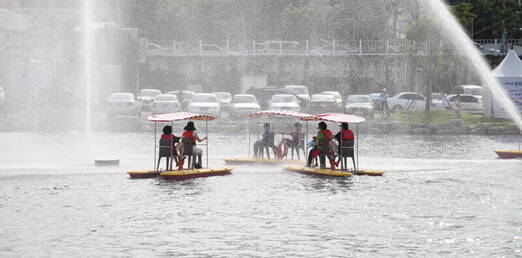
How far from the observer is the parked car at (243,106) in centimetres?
7688

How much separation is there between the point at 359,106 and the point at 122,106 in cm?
1833

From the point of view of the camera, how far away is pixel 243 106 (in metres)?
77.6

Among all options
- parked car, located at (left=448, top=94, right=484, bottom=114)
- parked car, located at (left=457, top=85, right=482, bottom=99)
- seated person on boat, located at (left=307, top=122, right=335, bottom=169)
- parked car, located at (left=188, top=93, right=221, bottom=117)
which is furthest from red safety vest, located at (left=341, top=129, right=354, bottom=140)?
parked car, located at (left=457, top=85, right=482, bottom=99)

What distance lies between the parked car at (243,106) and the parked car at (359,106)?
272 inches

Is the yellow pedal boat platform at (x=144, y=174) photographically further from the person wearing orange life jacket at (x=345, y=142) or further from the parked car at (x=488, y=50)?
the parked car at (x=488, y=50)

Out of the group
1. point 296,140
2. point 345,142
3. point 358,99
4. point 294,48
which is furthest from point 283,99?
point 345,142

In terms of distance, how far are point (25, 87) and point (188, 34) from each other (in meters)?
31.1

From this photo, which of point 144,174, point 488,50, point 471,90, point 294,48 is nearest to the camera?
point 144,174

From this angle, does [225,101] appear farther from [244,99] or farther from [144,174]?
[144,174]

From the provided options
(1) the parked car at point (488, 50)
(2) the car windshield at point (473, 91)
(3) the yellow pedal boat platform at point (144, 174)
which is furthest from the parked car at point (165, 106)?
(3) the yellow pedal boat platform at point (144, 174)

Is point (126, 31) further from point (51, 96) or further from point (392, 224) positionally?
point (392, 224)

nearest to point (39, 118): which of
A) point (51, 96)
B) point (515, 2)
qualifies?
point (51, 96)

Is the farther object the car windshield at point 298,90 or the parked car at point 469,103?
the car windshield at point 298,90

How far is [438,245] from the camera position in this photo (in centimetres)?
2702
